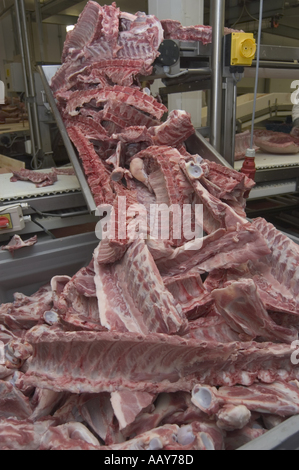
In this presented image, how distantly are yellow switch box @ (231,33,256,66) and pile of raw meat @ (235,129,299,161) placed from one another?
985 mm

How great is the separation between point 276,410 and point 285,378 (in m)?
0.15

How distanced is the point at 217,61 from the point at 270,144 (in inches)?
45.5

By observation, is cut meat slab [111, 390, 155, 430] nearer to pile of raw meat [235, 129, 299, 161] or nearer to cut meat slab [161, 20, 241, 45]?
cut meat slab [161, 20, 241, 45]

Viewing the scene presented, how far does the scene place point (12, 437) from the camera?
36.4 inches

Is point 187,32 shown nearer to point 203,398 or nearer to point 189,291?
point 189,291

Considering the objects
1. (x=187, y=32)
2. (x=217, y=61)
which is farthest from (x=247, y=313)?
(x=187, y=32)

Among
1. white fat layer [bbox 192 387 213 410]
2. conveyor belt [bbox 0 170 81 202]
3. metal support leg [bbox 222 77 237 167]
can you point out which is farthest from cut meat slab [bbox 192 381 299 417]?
A: metal support leg [bbox 222 77 237 167]

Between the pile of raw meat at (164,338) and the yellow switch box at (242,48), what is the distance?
0.74 m

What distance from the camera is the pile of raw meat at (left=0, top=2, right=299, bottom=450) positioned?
94 centimetres

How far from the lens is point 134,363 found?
1.03 metres

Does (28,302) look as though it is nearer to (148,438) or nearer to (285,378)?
(148,438)

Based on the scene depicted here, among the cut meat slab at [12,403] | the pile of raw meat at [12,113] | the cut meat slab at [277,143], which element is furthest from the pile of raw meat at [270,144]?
the pile of raw meat at [12,113]

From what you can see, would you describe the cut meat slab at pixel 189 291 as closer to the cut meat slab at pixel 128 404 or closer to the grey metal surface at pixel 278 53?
A: the cut meat slab at pixel 128 404

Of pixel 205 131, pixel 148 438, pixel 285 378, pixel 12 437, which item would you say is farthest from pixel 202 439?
pixel 205 131
